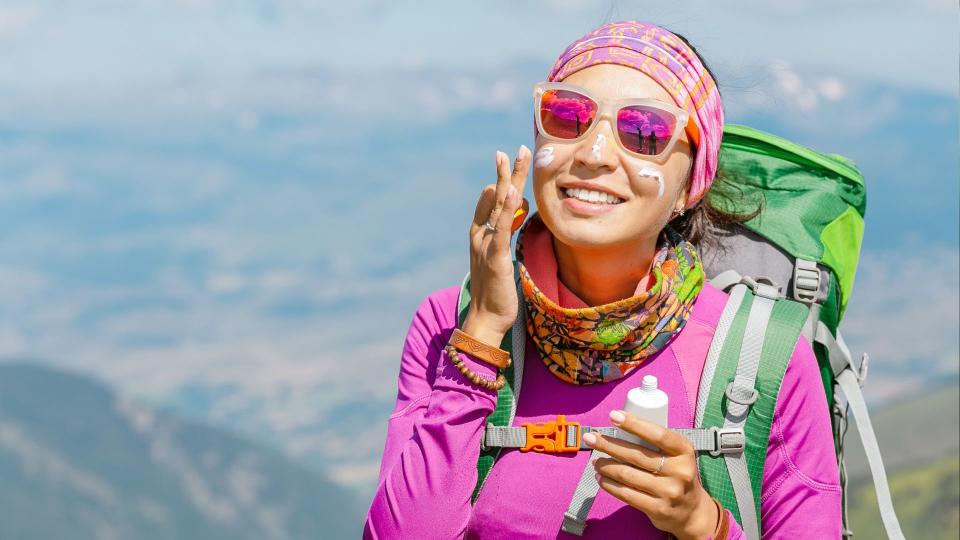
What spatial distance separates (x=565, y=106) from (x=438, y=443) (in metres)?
0.94

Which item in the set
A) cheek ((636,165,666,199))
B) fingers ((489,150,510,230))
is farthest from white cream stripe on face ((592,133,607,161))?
fingers ((489,150,510,230))

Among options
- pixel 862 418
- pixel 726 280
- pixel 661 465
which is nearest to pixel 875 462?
pixel 862 418

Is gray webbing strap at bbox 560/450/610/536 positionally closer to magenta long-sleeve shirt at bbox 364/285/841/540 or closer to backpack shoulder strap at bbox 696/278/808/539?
magenta long-sleeve shirt at bbox 364/285/841/540

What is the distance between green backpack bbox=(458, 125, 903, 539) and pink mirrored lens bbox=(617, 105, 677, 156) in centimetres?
52

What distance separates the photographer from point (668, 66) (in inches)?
113

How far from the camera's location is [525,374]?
2.99 metres

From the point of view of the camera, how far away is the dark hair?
331 cm

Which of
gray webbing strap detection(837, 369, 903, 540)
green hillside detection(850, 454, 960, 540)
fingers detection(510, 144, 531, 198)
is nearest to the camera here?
fingers detection(510, 144, 531, 198)

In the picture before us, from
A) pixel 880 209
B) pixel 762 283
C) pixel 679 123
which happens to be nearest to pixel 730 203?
pixel 762 283

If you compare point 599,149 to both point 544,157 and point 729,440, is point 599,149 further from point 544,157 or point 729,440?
point 729,440

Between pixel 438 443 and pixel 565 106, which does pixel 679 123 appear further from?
pixel 438 443

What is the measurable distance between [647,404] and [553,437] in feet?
1.53

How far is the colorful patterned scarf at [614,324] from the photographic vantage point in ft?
9.16

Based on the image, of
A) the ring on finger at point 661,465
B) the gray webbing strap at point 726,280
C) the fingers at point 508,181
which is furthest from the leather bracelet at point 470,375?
the gray webbing strap at point 726,280
